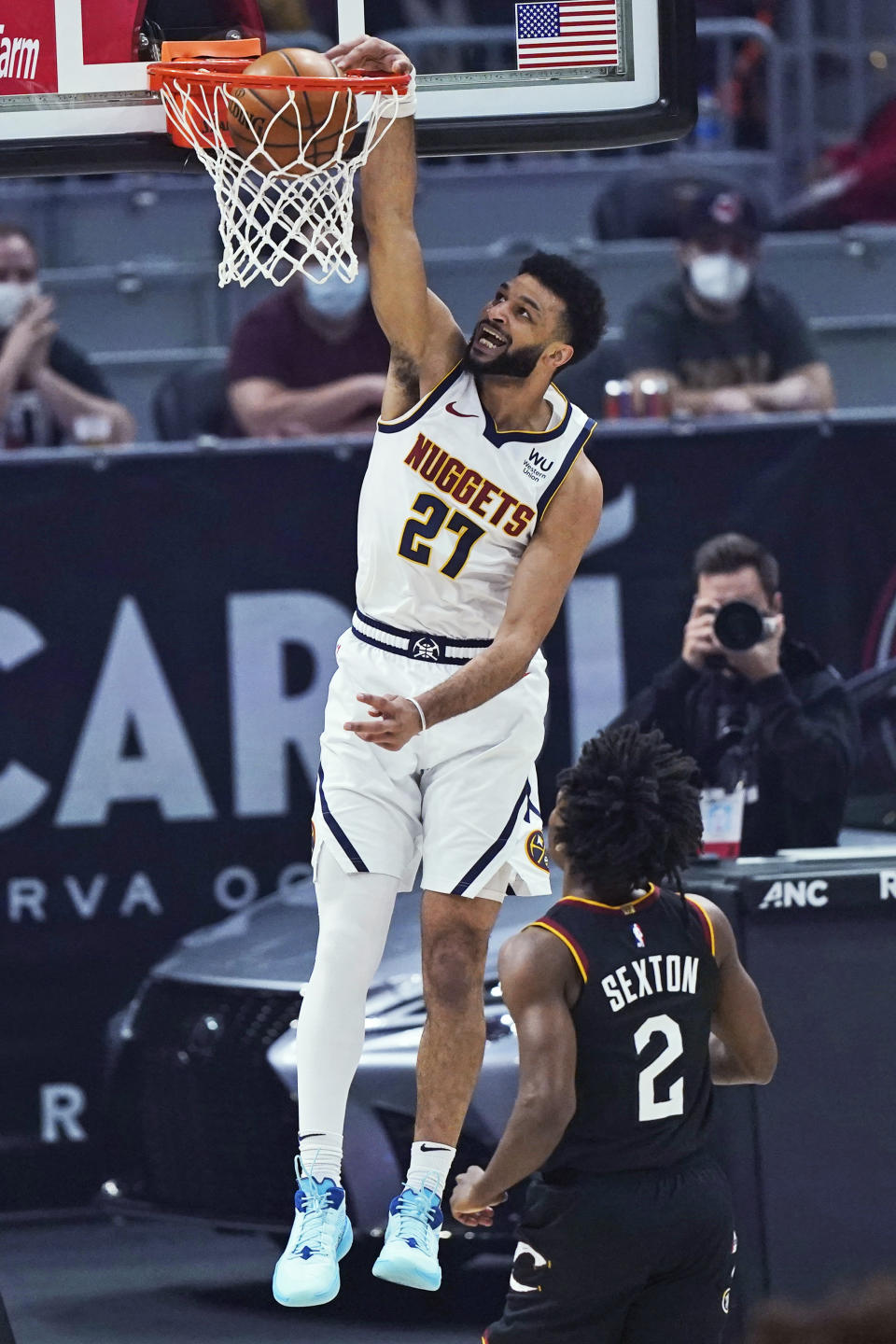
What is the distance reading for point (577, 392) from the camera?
7688mm

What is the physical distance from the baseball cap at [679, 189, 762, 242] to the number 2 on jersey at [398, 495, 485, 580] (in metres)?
4.01

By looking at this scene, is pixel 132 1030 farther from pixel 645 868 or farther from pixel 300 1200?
pixel 645 868

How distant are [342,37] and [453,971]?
218cm

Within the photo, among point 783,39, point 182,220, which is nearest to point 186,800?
point 182,220

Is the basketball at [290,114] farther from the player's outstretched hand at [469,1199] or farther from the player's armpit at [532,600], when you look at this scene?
the player's outstretched hand at [469,1199]

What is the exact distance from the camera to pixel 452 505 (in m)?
4.55

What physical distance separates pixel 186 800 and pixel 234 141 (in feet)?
10.5

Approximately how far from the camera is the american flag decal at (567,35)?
15.7 ft

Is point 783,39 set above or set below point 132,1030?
above

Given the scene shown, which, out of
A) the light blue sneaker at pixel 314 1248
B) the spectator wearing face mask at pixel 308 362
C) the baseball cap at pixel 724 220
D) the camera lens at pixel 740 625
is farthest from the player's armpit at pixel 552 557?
the baseball cap at pixel 724 220

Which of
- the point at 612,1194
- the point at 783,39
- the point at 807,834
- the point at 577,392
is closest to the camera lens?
the point at 612,1194

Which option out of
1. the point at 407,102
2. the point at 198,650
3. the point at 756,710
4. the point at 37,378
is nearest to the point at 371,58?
the point at 407,102

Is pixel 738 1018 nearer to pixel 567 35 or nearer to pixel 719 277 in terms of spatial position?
pixel 567 35

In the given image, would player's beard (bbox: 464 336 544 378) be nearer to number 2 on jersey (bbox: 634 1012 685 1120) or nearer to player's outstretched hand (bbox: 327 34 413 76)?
player's outstretched hand (bbox: 327 34 413 76)
